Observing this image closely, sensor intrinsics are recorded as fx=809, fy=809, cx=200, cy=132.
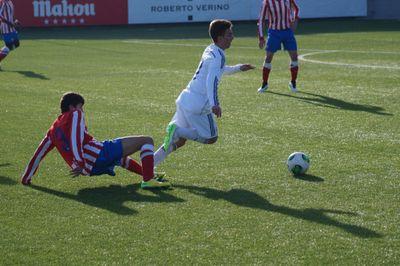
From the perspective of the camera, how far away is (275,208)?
742 centimetres

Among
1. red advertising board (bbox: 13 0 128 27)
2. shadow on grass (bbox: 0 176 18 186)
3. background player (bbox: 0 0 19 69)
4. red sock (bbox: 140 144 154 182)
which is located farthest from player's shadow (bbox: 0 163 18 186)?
red advertising board (bbox: 13 0 128 27)

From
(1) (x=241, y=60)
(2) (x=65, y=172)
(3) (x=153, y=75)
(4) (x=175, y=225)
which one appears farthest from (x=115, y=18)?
(4) (x=175, y=225)

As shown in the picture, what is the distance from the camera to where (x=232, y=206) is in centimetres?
753

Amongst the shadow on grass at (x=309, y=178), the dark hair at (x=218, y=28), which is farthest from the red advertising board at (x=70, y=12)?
the shadow on grass at (x=309, y=178)

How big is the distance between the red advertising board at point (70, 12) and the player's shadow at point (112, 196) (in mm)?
28202

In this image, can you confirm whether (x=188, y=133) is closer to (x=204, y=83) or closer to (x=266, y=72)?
(x=204, y=83)

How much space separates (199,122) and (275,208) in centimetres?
175

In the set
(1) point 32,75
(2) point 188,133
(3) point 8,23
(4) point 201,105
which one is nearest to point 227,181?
(2) point 188,133

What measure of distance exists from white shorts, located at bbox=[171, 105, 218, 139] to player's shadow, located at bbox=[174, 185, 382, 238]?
739 mm

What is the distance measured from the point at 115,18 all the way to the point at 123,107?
74.4ft

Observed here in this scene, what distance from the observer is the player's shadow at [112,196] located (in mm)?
7625

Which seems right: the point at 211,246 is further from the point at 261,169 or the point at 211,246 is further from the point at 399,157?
the point at 399,157

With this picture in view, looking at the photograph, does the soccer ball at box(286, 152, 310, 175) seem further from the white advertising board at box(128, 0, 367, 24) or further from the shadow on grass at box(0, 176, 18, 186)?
the white advertising board at box(128, 0, 367, 24)

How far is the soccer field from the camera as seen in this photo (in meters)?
6.31
